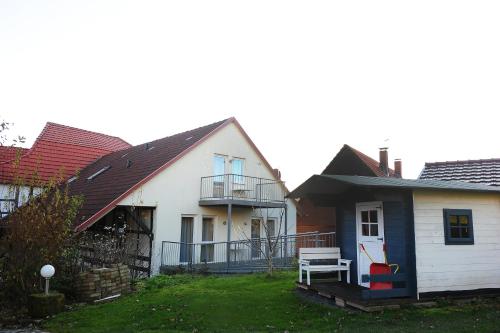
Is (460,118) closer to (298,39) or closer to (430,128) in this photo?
(430,128)

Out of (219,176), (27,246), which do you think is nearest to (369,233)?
(27,246)

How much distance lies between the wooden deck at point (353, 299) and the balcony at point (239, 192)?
28.6ft

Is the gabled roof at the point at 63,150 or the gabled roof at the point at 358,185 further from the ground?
the gabled roof at the point at 63,150

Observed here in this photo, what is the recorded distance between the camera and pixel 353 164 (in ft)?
92.3

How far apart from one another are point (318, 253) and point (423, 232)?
265 cm

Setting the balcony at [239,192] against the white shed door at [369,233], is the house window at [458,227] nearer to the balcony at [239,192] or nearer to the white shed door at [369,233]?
the white shed door at [369,233]

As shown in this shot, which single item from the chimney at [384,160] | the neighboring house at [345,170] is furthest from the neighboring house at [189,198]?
the chimney at [384,160]

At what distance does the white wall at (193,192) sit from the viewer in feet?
56.4

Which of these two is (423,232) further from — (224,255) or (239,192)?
(239,192)

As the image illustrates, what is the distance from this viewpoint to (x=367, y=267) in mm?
10164

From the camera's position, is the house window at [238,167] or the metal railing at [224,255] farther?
the house window at [238,167]

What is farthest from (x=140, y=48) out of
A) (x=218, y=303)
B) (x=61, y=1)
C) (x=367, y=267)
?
(x=367, y=267)

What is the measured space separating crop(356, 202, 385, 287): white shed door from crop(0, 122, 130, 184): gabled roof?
55.7 ft

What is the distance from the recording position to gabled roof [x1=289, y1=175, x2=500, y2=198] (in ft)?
28.7
